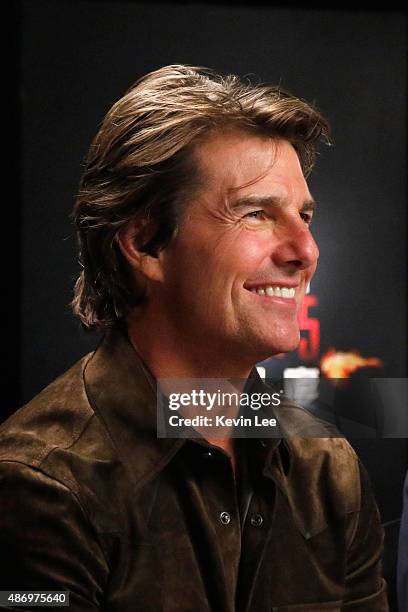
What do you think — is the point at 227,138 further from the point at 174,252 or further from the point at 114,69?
the point at 114,69

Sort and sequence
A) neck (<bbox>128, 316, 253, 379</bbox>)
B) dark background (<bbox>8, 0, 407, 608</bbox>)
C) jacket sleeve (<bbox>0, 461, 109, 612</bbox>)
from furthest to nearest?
dark background (<bbox>8, 0, 407, 608</bbox>) → neck (<bbox>128, 316, 253, 379</bbox>) → jacket sleeve (<bbox>0, 461, 109, 612</bbox>)

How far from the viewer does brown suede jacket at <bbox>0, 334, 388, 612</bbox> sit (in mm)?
1090

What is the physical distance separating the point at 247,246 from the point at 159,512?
37 centimetres

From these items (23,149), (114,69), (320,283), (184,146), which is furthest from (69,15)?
(320,283)

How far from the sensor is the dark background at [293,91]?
1.31 m

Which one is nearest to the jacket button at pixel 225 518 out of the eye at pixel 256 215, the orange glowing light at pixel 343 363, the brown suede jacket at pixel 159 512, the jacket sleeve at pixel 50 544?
the brown suede jacket at pixel 159 512

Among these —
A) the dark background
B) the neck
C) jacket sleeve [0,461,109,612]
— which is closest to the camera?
jacket sleeve [0,461,109,612]

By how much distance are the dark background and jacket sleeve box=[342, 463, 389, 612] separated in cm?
2

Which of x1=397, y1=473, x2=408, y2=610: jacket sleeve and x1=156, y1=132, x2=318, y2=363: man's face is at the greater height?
x1=156, y1=132, x2=318, y2=363: man's face

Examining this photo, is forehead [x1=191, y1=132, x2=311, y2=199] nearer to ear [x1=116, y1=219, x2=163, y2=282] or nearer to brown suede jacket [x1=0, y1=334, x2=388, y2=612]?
ear [x1=116, y1=219, x2=163, y2=282]

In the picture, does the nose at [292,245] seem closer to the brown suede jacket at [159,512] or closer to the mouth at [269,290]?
the mouth at [269,290]

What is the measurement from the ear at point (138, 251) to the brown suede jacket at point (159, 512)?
11 cm

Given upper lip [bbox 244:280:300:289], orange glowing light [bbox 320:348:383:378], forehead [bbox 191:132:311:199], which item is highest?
forehead [bbox 191:132:311:199]

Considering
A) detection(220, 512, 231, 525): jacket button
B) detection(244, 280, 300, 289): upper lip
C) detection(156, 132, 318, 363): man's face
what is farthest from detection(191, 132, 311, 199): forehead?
detection(220, 512, 231, 525): jacket button
